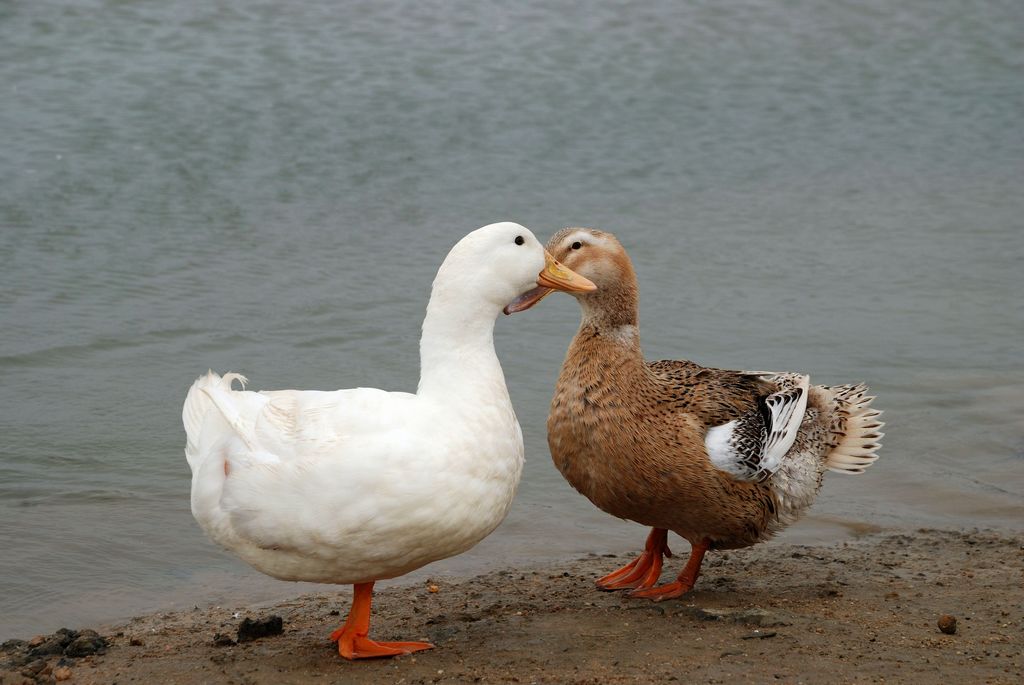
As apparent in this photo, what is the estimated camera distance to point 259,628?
4.77 m

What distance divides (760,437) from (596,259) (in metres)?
1.00

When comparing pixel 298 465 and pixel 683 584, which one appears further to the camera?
pixel 683 584

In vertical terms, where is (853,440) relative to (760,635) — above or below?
above

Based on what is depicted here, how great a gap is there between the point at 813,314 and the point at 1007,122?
673 cm

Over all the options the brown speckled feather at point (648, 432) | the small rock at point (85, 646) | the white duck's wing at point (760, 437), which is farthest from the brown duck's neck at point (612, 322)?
the small rock at point (85, 646)

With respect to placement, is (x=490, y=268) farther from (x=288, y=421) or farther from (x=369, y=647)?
(x=369, y=647)

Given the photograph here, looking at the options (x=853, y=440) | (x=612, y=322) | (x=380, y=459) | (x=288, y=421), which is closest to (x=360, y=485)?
(x=380, y=459)

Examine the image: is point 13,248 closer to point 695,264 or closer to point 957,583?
point 695,264

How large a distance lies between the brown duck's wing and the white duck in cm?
111

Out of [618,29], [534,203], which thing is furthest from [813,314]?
[618,29]

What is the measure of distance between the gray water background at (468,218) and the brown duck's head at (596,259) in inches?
56.6

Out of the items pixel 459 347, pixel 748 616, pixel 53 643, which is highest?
pixel 459 347

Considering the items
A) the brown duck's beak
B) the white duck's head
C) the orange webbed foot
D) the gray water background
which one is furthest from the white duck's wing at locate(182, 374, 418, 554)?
the gray water background

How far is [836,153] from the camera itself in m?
13.8
